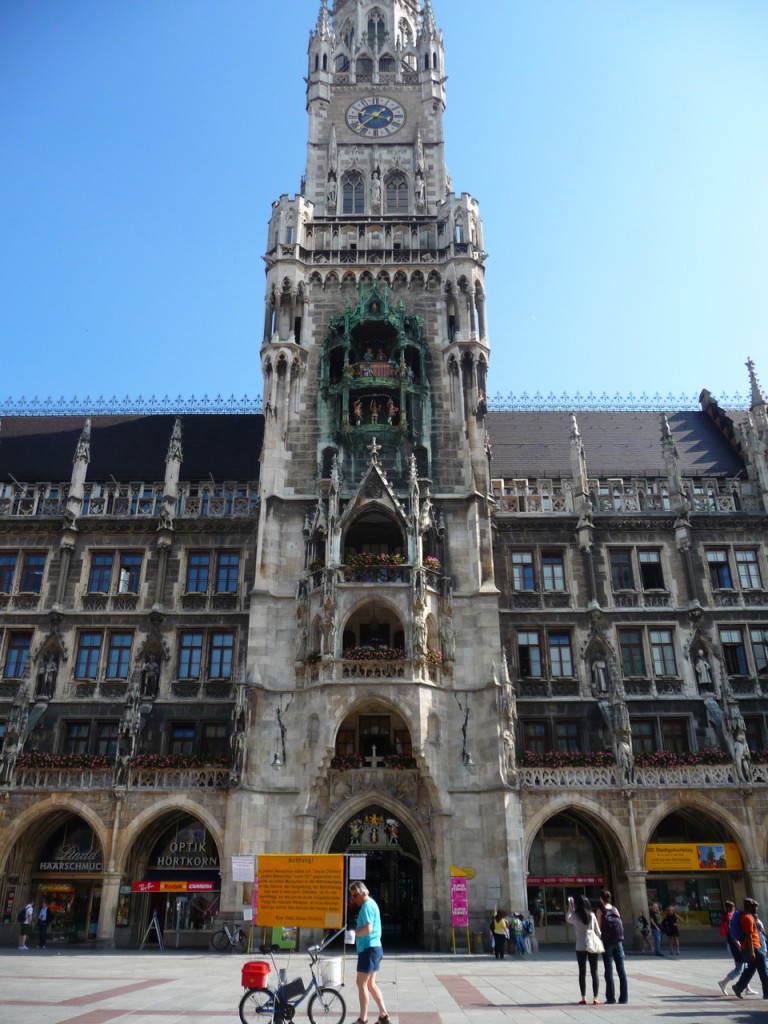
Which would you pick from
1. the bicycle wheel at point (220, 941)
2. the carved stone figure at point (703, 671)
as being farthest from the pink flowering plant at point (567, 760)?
the bicycle wheel at point (220, 941)

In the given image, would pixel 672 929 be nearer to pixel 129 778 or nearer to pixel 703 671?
pixel 703 671

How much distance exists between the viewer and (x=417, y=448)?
112ft

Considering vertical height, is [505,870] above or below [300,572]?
below

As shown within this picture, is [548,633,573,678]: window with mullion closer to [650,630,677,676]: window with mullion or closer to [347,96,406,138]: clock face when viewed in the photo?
[650,630,677,676]: window with mullion

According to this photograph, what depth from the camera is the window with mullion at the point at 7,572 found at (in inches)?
1326

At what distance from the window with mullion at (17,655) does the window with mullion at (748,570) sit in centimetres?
2942

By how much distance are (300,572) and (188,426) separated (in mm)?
13838

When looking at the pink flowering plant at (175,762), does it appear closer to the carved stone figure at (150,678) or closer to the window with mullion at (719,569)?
the carved stone figure at (150,678)

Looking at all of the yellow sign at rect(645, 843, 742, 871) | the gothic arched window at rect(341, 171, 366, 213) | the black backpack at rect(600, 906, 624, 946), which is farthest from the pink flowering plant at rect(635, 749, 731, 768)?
the gothic arched window at rect(341, 171, 366, 213)

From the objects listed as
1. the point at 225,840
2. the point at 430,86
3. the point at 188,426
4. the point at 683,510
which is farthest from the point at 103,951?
the point at 430,86

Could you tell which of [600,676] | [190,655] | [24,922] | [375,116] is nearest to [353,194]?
[375,116]

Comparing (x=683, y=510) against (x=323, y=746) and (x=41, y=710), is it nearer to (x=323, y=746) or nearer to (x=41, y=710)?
(x=323, y=746)

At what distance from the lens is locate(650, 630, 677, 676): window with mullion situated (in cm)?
3241

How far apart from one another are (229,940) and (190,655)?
34.9ft
